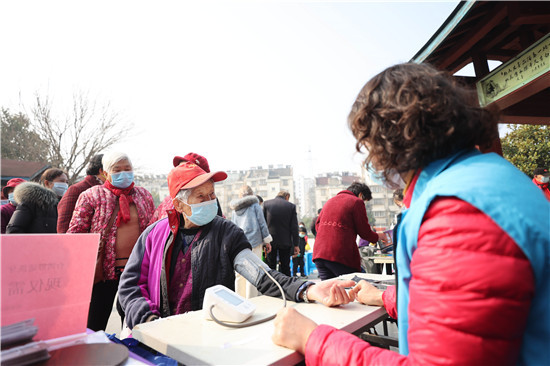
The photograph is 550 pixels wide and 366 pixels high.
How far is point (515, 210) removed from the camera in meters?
0.72

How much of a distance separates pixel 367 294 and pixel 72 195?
2.84m

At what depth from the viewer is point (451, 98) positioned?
0.96 meters

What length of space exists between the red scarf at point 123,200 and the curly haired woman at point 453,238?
2.27m

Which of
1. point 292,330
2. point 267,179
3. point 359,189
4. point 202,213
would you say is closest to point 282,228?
point 359,189

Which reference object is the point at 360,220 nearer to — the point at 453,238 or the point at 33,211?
the point at 453,238

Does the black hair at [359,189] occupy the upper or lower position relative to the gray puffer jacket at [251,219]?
upper

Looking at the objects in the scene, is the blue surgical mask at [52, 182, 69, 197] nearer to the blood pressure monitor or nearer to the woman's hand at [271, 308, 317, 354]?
the blood pressure monitor

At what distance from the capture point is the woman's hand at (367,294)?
62.5 inches

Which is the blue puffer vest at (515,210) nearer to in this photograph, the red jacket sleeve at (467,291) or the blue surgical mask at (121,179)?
the red jacket sleeve at (467,291)

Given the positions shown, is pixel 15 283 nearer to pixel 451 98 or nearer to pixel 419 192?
pixel 419 192

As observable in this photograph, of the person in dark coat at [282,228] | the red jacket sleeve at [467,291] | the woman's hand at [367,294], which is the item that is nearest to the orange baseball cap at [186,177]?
the woman's hand at [367,294]

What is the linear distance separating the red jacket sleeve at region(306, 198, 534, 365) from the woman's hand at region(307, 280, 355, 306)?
78 cm

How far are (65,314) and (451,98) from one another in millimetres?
1343

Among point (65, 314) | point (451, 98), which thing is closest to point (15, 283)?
point (65, 314)
